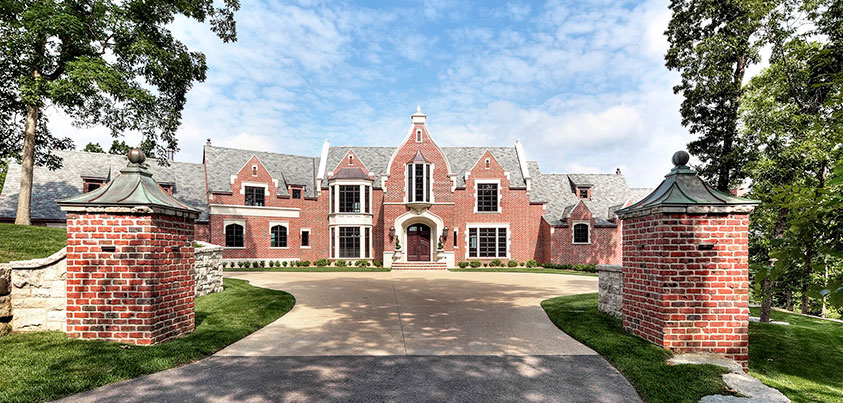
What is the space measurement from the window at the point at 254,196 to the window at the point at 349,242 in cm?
626

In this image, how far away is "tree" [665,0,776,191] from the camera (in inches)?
424

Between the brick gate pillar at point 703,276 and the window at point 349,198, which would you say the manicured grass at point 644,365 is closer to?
the brick gate pillar at point 703,276

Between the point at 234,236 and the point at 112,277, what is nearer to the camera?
the point at 112,277

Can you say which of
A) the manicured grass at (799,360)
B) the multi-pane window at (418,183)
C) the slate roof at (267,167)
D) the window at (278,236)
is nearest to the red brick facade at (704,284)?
the manicured grass at (799,360)

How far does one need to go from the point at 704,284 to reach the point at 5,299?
11.0 meters

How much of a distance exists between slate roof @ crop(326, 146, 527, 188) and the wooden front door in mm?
4467

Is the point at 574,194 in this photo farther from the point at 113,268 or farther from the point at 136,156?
the point at 113,268

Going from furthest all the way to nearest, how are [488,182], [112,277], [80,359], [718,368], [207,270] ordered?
[488,182], [207,270], [112,277], [80,359], [718,368]

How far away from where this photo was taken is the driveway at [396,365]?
4.53 meters

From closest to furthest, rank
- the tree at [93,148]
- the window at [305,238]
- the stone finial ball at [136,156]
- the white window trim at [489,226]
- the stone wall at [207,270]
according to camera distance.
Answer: the stone finial ball at [136,156] → the stone wall at [207,270] → the white window trim at [489,226] → the window at [305,238] → the tree at [93,148]

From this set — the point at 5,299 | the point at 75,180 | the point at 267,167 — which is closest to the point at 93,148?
the point at 75,180

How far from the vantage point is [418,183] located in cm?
2628

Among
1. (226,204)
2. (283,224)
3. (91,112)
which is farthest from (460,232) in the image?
(91,112)

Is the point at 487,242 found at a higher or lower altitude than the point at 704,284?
lower
